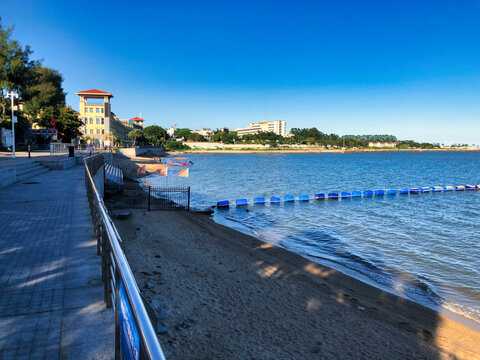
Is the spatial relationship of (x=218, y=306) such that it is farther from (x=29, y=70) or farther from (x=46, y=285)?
(x=29, y=70)

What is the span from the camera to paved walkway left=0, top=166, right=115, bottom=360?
10.7 ft

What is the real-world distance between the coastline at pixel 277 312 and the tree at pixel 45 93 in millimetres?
51825

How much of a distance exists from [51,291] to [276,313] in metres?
5.04

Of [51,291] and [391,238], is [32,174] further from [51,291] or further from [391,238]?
[391,238]

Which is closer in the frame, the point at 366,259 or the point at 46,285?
the point at 46,285

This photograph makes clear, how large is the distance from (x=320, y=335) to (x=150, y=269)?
5174 mm

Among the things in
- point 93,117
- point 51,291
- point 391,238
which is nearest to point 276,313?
point 51,291

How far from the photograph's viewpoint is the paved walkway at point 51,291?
3271mm

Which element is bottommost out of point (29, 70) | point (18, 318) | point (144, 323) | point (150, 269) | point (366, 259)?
point (366, 259)

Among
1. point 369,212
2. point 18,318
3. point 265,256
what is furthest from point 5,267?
point 369,212

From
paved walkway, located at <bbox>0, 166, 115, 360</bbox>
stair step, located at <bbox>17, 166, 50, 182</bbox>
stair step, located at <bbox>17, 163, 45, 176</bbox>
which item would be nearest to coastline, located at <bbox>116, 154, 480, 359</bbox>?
paved walkway, located at <bbox>0, 166, 115, 360</bbox>

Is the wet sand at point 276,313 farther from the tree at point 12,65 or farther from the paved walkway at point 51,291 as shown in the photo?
the tree at point 12,65

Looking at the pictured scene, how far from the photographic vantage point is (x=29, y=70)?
41.5 metres

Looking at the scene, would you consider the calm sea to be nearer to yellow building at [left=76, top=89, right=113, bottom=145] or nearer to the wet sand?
the wet sand
